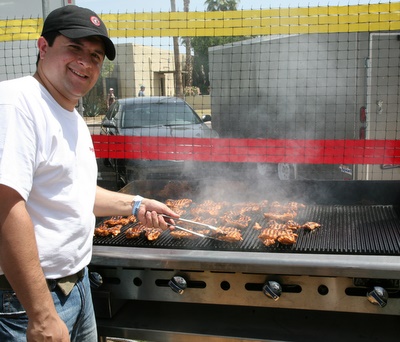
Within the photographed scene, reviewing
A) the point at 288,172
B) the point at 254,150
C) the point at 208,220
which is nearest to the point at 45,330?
the point at 208,220

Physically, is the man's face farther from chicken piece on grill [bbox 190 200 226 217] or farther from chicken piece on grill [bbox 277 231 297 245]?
chicken piece on grill [bbox 190 200 226 217]

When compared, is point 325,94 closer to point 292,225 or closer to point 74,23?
point 292,225

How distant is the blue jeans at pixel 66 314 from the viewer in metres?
1.82

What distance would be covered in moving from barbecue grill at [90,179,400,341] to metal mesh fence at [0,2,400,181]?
105cm

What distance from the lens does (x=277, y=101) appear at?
7.26 metres

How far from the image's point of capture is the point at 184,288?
8.23 ft

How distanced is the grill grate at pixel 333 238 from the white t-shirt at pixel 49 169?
0.80 metres

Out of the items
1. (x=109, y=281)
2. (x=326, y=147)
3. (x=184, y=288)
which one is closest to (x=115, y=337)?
(x=109, y=281)

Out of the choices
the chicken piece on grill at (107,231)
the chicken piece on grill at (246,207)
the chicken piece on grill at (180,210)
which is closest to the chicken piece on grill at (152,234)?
the chicken piece on grill at (107,231)

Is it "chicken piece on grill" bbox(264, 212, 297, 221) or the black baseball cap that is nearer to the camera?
the black baseball cap

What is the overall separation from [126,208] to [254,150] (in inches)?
69.8

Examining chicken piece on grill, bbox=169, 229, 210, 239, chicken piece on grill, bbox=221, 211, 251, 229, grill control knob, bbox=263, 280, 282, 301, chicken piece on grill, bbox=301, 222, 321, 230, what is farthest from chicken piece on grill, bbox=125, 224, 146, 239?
chicken piece on grill, bbox=301, 222, 321, 230

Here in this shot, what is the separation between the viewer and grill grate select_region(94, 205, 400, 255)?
253cm

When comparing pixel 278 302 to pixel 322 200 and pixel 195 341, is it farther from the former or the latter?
pixel 322 200
